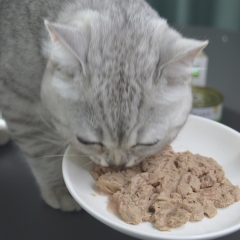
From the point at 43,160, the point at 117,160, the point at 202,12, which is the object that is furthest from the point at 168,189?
the point at 202,12

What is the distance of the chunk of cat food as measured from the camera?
0.84m

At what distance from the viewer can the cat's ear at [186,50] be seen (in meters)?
0.75

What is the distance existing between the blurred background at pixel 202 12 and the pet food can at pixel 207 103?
1032 millimetres

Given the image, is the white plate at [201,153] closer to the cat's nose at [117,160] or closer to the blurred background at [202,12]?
the cat's nose at [117,160]

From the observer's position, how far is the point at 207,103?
149 cm

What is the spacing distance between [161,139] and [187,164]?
0.47ft

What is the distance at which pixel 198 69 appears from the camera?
5.24 ft

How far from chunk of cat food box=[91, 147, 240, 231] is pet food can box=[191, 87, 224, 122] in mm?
441

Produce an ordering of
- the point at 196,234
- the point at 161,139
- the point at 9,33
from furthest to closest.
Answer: the point at 9,33 → the point at 161,139 → the point at 196,234

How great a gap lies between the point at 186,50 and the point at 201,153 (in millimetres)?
450

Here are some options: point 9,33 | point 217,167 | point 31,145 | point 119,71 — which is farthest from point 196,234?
point 9,33

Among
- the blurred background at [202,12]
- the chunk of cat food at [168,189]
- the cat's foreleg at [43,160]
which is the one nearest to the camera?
the chunk of cat food at [168,189]

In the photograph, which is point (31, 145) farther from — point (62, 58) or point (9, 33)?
point (62, 58)

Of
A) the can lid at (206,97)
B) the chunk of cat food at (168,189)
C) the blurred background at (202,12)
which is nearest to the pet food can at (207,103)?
the can lid at (206,97)
